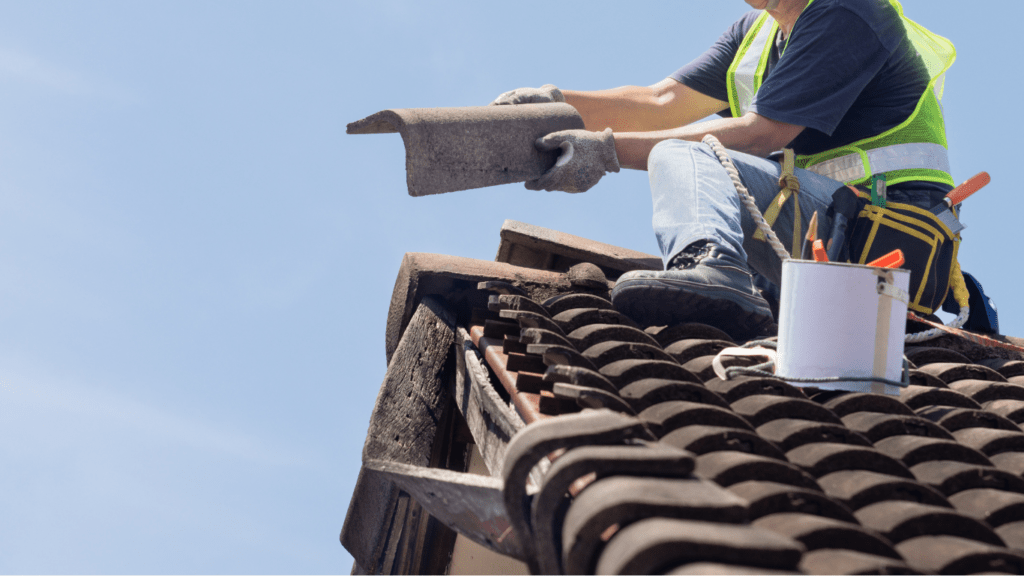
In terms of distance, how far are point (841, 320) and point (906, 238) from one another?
1.39m

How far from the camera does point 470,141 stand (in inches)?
126

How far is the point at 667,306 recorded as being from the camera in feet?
8.89

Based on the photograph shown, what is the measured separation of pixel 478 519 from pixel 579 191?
5.86ft

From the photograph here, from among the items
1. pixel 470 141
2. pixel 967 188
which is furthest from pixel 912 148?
pixel 470 141

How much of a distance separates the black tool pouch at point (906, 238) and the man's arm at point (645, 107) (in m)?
1.75

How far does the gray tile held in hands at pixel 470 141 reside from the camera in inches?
121

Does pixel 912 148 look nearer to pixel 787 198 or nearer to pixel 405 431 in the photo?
pixel 787 198

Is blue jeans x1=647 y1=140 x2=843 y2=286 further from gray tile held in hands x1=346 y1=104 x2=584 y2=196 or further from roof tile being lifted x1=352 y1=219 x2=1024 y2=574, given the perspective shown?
gray tile held in hands x1=346 y1=104 x2=584 y2=196

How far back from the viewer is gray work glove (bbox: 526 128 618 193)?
10.6 ft

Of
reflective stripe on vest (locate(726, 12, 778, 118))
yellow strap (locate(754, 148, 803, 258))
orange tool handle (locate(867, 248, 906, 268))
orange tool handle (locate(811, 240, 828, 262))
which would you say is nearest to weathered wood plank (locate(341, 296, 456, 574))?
yellow strap (locate(754, 148, 803, 258))

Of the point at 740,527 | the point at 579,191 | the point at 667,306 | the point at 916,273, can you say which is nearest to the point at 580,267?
the point at 579,191

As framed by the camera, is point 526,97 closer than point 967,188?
No

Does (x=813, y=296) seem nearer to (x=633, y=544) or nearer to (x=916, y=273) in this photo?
(x=633, y=544)

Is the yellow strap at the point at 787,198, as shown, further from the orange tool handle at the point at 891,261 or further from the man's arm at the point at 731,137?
the orange tool handle at the point at 891,261
